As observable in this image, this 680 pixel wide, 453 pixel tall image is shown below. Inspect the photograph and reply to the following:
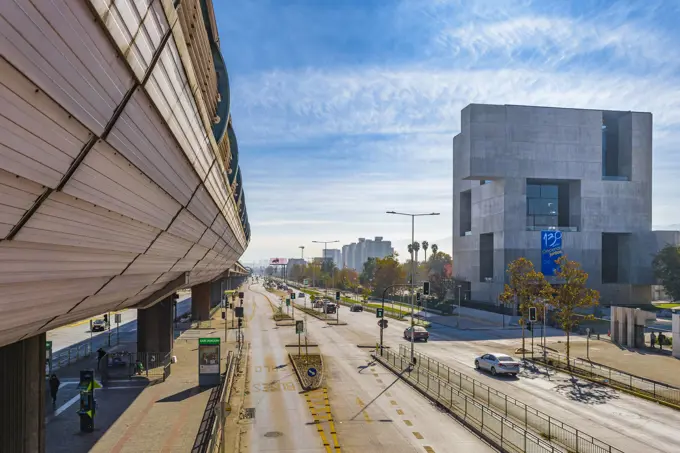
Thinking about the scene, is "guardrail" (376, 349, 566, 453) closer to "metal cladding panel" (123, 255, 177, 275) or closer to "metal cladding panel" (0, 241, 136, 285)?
"metal cladding panel" (123, 255, 177, 275)

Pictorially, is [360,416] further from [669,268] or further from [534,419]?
[669,268]

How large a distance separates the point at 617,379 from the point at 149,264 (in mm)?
28107

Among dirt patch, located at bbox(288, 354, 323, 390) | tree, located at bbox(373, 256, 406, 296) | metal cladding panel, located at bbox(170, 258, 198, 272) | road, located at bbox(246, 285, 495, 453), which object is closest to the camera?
metal cladding panel, located at bbox(170, 258, 198, 272)

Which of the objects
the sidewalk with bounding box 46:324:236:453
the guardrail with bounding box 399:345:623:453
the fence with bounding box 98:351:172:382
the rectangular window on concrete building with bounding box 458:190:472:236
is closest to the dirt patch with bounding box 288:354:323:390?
the sidewalk with bounding box 46:324:236:453

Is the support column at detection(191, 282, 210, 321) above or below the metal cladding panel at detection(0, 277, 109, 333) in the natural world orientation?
below

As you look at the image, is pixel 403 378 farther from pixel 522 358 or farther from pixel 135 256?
pixel 135 256

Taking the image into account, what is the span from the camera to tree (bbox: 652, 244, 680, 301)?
237 ft

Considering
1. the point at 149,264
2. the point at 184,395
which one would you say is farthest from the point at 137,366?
the point at 149,264

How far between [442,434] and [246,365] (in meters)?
16.8

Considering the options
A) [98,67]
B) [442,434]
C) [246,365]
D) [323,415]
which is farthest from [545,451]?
[246,365]

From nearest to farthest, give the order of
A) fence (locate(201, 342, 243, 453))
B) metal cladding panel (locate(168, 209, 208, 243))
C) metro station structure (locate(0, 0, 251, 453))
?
metro station structure (locate(0, 0, 251, 453)) < metal cladding panel (locate(168, 209, 208, 243)) < fence (locate(201, 342, 243, 453))

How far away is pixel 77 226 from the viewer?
6156mm

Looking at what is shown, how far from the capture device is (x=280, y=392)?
85.1 feet

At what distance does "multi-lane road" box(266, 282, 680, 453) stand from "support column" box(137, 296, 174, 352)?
10.7 metres
